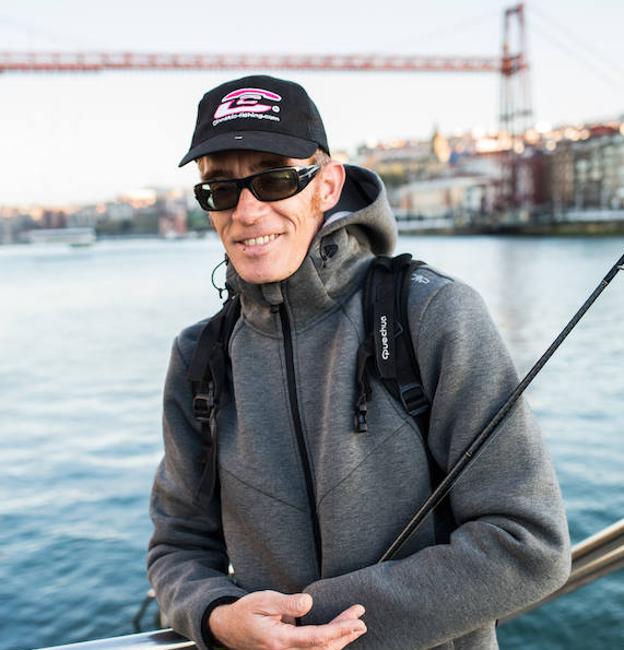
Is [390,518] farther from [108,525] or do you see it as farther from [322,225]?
[108,525]

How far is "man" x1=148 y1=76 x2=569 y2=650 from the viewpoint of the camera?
33.5 inches

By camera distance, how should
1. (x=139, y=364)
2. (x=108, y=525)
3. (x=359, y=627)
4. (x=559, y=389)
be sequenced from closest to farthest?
(x=359, y=627) → (x=108, y=525) → (x=559, y=389) → (x=139, y=364)

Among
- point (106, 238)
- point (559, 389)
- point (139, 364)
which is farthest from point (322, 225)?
point (106, 238)

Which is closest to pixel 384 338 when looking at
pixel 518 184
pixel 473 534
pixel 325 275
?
pixel 325 275

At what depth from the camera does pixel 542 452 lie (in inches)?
33.9

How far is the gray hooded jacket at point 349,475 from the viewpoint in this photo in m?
0.85

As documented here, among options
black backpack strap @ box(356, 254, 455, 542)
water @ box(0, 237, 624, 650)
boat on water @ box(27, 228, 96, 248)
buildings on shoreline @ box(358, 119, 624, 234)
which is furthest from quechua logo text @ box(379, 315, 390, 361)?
boat on water @ box(27, 228, 96, 248)

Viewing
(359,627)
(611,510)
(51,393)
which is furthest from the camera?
(51,393)

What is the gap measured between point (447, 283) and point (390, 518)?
0.27 meters

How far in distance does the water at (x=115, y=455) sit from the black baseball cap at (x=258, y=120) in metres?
3.32

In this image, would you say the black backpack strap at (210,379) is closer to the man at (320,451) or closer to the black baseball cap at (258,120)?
the man at (320,451)

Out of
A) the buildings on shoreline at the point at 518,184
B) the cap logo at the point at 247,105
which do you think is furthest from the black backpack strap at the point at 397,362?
the buildings on shoreline at the point at 518,184

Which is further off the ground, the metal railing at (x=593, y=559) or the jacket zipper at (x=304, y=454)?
the jacket zipper at (x=304, y=454)

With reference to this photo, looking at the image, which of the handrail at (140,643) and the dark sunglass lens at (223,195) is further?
the dark sunglass lens at (223,195)
